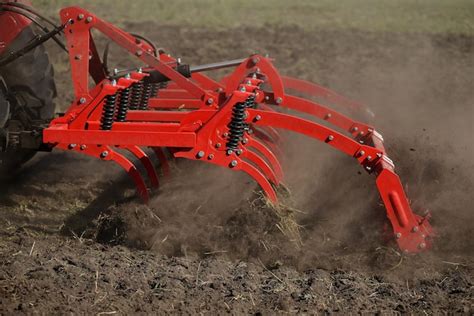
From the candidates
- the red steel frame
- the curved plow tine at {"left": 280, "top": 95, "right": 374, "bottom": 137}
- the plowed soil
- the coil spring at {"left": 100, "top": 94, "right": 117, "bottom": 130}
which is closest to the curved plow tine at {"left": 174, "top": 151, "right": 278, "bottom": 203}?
the red steel frame

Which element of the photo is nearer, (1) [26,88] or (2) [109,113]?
(2) [109,113]

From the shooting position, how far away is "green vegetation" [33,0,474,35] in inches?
473

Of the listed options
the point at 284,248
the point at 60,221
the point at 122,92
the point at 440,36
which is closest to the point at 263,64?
the point at 122,92

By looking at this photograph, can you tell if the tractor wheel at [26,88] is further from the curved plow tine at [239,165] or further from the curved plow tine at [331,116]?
the curved plow tine at [331,116]

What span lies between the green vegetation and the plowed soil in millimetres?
4919

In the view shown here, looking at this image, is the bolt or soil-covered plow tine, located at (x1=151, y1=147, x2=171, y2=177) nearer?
the bolt

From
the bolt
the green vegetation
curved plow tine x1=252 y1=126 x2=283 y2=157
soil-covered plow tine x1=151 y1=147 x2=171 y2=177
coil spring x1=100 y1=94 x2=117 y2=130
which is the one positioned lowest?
the green vegetation

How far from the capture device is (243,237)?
4.83 metres

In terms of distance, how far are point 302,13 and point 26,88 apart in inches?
314

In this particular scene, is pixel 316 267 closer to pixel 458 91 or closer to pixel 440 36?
pixel 458 91

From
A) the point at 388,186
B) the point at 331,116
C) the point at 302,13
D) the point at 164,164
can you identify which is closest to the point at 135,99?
the point at 164,164

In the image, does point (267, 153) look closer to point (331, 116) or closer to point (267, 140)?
point (331, 116)

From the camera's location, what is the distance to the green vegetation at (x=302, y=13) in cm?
1202

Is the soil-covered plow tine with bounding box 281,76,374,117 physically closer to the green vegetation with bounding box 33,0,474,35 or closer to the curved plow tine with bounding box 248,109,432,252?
the curved plow tine with bounding box 248,109,432,252
